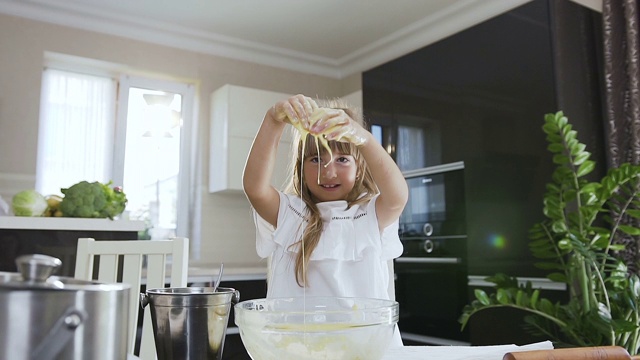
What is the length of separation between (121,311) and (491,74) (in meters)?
2.42

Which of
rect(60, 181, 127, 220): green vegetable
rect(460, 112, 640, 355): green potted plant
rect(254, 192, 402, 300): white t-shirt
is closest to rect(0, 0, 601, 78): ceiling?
rect(460, 112, 640, 355): green potted plant

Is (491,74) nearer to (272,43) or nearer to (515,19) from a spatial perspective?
(515,19)

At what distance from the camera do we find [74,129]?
349 centimetres

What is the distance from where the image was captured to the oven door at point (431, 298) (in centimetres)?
259

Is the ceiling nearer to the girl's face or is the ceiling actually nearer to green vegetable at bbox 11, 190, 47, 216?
green vegetable at bbox 11, 190, 47, 216

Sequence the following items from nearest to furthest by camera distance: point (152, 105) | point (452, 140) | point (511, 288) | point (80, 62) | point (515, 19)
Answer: point (511, 288)
point (515, 19)
point (452, 140)
point (80, 62)
point (152, 105)

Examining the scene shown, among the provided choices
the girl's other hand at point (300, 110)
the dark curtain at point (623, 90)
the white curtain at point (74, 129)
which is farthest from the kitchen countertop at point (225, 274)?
the girl's other hand at point (300, 110)

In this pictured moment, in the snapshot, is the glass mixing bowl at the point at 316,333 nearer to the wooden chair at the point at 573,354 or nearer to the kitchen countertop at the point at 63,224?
the wooden chair at the point at 573,354

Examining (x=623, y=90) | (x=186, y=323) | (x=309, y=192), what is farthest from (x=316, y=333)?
(x=623, y=90)

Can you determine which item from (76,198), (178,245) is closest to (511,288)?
(178,245)

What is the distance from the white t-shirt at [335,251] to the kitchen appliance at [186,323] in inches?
24.0

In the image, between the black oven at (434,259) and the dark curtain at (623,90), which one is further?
the black oven at (434,259)

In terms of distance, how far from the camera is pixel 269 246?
136cm

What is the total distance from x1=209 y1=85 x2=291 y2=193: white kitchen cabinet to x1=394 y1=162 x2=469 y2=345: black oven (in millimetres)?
1067
